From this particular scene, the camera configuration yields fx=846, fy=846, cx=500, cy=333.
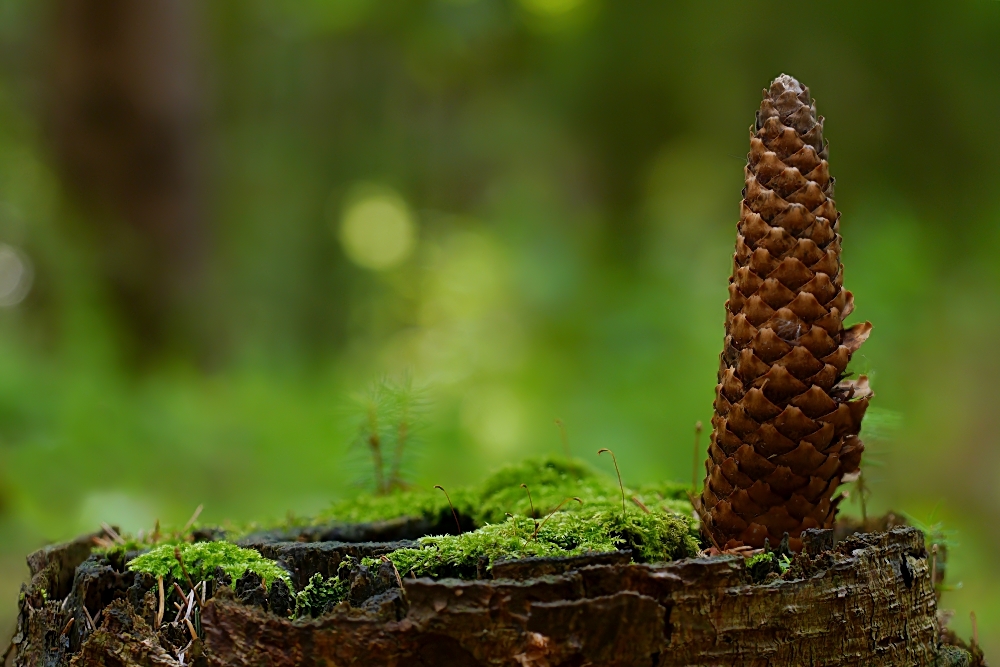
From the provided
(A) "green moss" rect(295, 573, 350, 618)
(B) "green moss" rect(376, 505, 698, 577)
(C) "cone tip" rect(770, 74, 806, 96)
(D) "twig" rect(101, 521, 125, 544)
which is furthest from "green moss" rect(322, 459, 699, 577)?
(C) "cone tip" rect(770, 74, 806, 96)

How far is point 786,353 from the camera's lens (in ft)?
5.26

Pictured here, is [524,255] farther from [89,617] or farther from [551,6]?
[89,617]

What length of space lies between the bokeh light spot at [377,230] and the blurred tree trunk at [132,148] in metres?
4.31

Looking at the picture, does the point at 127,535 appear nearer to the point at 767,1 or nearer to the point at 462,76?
the point at 767,1

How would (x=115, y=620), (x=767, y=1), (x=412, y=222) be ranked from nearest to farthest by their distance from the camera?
(x=115, y=620), (x=767, y=1), (x=412, y=222)

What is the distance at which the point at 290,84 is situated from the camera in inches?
404

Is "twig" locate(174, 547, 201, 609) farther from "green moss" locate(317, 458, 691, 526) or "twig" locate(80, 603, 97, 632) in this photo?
"green moss" locate(317, 458, 691, 526)

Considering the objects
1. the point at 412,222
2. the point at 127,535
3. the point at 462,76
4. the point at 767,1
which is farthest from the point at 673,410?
the point at 412,222

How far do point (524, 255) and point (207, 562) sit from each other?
216 inches

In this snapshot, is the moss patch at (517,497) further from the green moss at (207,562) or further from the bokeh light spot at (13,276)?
the bokeh light spot at (13,276)

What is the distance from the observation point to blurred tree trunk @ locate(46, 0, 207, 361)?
20.2 ft

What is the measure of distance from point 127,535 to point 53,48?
5.41m

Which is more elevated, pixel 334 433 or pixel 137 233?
pixel 137 233

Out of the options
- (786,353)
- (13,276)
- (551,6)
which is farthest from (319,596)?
(13,276)
